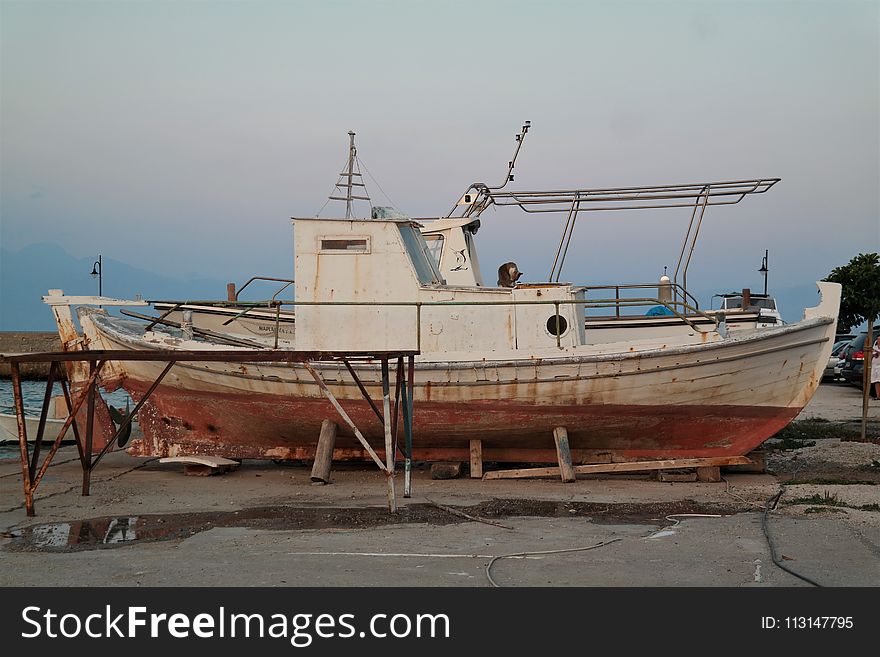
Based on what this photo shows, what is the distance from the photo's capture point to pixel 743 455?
1358cm

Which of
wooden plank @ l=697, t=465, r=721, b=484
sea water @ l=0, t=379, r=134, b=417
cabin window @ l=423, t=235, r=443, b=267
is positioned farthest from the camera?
sea water @ l=0, t=379, r=134, b=417

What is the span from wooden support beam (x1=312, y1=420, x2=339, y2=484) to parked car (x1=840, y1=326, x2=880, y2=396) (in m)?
18.1

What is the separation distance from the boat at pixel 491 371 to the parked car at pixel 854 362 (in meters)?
14.5

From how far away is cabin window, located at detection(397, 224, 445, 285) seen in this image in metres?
14.2

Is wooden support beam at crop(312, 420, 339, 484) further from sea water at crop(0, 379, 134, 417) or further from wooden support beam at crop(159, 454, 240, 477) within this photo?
sea water at crop(0, 379, 134, 417)

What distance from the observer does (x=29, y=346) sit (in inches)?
2114

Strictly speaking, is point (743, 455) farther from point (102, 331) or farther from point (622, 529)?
point (102, 331)

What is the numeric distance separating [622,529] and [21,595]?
5909 millimetres

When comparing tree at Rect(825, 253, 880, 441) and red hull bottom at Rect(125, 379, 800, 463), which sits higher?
tree at Rect(825, 253, 880, 441)

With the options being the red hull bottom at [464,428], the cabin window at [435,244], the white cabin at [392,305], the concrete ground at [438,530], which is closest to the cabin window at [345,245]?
the white cabin at [392,305]

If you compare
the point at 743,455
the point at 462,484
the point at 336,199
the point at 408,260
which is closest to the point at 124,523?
the point at 462,484

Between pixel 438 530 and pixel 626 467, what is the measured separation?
441 cm

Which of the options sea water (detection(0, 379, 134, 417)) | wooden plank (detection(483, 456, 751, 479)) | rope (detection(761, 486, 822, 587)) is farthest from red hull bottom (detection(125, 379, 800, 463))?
sea water (detection(0, 379, 134, 417))

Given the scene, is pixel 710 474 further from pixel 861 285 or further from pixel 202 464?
pixel 861 285
